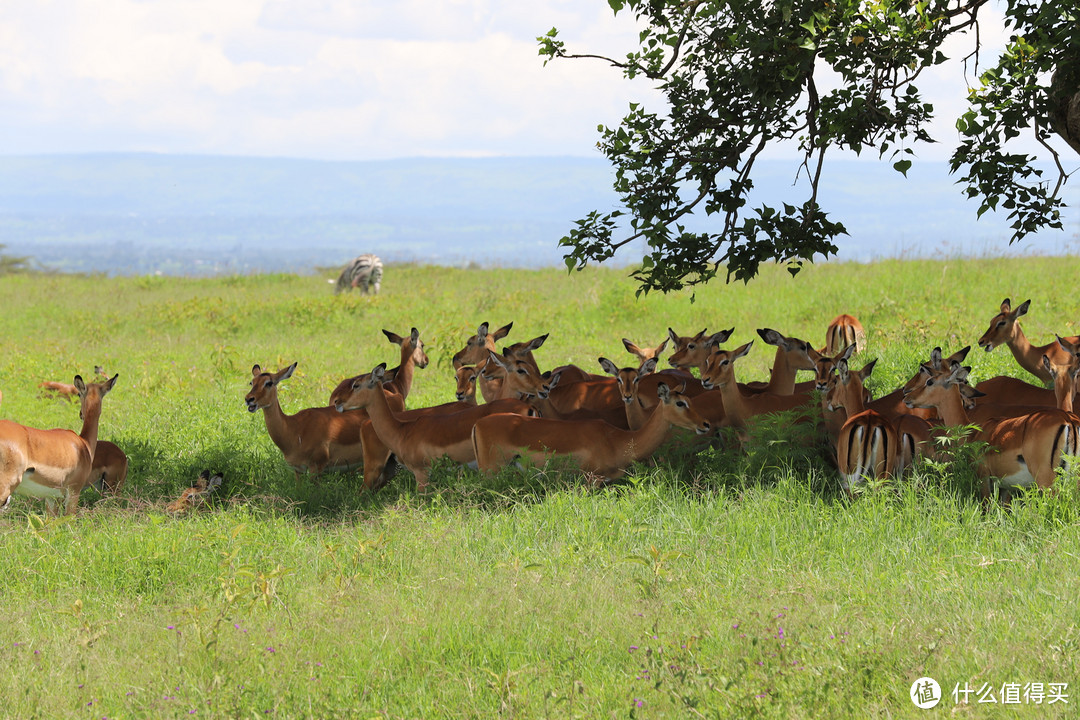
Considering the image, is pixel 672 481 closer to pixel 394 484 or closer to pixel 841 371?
pixel 841 371

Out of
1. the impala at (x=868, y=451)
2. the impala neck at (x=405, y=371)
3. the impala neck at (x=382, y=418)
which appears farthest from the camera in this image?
the impala neck at (x=405, y=371)

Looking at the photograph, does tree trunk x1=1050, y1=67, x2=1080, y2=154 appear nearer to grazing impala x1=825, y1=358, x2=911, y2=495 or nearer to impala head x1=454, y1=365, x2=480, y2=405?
grazing impala x1=825, y1=358, x2=911, y2=495

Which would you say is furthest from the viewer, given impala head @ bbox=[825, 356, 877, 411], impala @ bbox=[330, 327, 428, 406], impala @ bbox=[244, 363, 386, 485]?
impala @ bbox=[330, 327, 428, 406]

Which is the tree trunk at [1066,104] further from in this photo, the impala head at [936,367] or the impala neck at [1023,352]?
the impala neck at [1023,352]

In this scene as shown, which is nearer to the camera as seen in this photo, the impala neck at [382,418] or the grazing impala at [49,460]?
the grazing impala at [49,460]

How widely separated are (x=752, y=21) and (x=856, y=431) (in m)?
2.81

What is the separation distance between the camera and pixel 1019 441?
20.6 feet

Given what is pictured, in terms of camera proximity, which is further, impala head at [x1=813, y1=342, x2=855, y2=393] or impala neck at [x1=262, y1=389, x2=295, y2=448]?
impala neck at [x1=262, y1=389, x2=295, y2=448]

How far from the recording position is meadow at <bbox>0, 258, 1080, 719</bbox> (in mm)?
4039

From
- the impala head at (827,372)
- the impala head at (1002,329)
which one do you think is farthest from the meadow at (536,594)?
the impala head at (1002,329)

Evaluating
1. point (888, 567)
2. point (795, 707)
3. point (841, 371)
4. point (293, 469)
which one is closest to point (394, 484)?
point (293, 469)

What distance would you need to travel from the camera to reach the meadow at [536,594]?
13.3 feet

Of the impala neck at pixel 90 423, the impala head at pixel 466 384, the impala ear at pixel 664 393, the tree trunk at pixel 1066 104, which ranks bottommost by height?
the impala neck at pixel 90 423

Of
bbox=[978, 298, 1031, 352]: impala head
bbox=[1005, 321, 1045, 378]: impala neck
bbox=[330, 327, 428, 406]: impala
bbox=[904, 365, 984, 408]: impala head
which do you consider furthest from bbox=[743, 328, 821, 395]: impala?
bbox=[330, 327, 428, 406]: impala
